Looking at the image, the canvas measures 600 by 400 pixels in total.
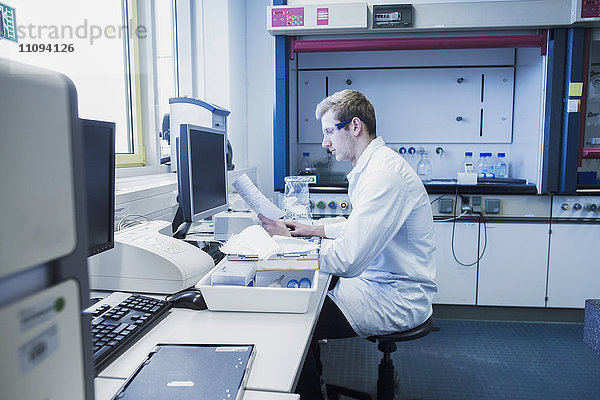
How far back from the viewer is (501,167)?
3082 mm

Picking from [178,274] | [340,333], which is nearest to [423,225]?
[340,333]

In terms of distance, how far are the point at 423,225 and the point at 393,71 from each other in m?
1.87

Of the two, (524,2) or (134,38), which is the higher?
(524,2)

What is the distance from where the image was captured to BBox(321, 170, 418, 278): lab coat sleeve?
53.8 inches

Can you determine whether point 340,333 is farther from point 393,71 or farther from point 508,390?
point 393,71

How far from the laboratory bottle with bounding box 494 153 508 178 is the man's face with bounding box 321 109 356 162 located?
1.72 m

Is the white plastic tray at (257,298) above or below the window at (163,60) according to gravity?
below

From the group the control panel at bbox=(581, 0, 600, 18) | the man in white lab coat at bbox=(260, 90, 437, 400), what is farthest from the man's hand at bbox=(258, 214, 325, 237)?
the control panel at bbox=(581, 0, 600, 18)

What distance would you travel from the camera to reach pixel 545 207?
2.61 metres

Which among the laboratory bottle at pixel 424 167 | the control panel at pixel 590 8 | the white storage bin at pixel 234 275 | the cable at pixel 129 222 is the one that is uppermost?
the control panel at pixel 590 8

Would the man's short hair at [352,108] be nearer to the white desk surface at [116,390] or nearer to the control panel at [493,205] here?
the control panel at [493,205]

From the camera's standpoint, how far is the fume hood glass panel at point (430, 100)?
303cm

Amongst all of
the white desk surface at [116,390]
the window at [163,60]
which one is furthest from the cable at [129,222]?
the window at [163,60]

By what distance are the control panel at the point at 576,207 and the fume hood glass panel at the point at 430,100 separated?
631 mm
